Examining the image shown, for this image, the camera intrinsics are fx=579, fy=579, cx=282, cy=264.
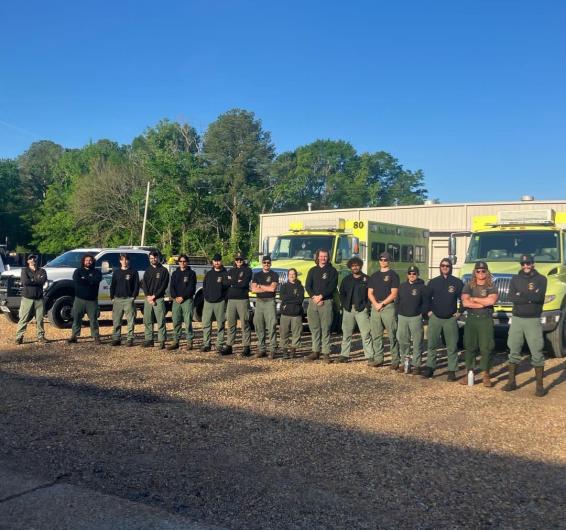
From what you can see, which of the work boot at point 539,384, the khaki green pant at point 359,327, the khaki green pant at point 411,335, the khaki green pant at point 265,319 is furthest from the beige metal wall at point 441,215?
the work boot at point 539,384

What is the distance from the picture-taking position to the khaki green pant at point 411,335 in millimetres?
9578

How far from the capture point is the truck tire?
1077 centimetres

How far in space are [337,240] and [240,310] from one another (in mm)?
3824

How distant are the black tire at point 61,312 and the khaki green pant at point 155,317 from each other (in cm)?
321

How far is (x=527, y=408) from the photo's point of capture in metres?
7.53

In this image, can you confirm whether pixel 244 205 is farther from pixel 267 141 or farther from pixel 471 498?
pixel 471 498

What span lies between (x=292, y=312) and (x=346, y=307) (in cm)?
112

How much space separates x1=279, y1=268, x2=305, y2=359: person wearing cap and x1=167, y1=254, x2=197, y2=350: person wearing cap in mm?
1846

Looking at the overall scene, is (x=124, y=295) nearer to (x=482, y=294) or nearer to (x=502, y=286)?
(x=482, y=294)

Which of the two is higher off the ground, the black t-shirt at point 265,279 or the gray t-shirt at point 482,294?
the black t-shirt at point 265,279

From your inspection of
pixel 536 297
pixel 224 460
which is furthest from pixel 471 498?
pixel 536 297

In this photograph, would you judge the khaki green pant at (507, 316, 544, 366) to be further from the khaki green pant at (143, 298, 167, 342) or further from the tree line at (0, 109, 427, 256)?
the tree line at (0, 109, 427, 256)

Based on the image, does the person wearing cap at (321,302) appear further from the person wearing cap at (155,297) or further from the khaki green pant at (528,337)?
Answer: the khaki green pant at (528,337)

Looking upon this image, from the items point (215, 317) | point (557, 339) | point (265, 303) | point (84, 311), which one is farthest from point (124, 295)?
point (557, 339)
